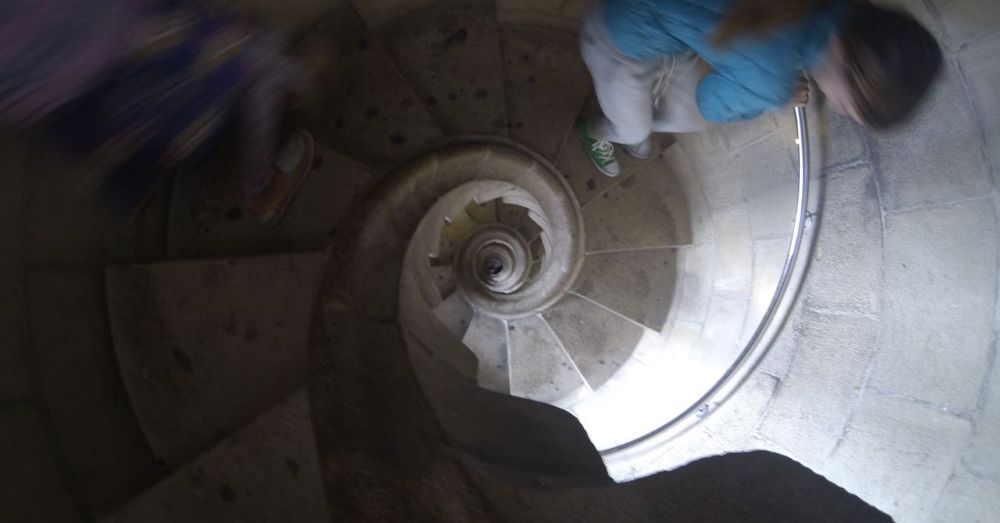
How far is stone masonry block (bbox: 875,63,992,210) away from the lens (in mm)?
2144

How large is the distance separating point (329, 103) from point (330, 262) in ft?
3.28

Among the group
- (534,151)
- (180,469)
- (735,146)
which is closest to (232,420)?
(180,469)

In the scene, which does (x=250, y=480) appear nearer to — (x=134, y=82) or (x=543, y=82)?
(x=134, y=82)

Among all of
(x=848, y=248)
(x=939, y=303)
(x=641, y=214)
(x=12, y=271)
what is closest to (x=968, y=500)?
(x=939, y=303)

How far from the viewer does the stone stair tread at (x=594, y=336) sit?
4.64 metres

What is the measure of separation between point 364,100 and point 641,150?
184 cm

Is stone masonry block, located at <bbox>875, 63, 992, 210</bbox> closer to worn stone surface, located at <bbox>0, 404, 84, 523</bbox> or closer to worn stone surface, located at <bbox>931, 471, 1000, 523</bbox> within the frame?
worn stone surface, located at <bbox>931, 471, 1000, 523</bbox>

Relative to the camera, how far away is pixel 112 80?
154 centimetres

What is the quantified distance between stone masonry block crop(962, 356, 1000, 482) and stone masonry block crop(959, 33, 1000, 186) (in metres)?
0.71

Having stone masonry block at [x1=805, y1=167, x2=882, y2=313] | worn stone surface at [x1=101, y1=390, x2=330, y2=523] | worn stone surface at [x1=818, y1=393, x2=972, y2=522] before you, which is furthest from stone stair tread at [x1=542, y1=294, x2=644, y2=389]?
worn stone surface at [x1=101, y1=390, x2=330, y2=523]

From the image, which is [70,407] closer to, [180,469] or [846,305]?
[180,469]

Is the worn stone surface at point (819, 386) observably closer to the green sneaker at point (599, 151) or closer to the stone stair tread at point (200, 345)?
the green sneaker at point (599, 151)

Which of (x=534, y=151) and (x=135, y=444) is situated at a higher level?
(x=534, y=151)

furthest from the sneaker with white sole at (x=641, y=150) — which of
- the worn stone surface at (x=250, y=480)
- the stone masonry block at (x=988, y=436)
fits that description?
the worn stone surface at (x=250, y=480)
